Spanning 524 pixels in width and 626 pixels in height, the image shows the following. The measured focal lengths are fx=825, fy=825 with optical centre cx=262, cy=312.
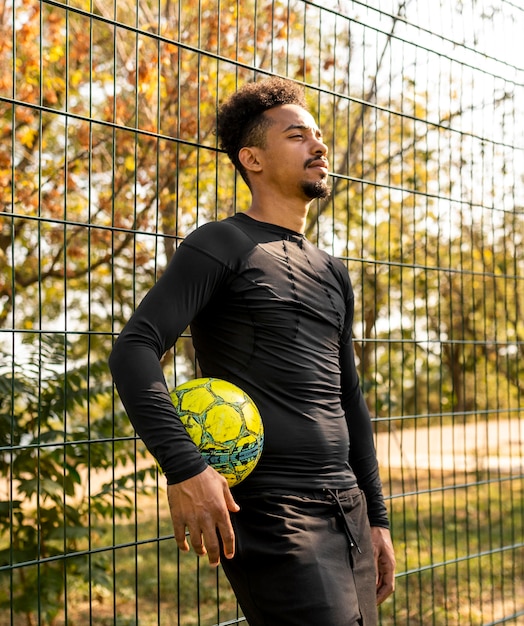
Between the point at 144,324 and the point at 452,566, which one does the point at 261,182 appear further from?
the point at 452,566

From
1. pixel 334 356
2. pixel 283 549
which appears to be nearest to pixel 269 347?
pixel 334 356

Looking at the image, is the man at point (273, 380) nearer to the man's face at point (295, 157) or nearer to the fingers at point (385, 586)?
the man's face at point (295, 157)

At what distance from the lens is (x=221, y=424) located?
205 centimetres

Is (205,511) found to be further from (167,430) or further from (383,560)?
(383,560)

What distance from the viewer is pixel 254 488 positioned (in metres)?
2.26

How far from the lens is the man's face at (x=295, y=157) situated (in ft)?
8.36

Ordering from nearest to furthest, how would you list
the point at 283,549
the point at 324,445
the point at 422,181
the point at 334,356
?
the point at 283,549 < the point at 324,445 < the point at 334,356 < the point at 422,181

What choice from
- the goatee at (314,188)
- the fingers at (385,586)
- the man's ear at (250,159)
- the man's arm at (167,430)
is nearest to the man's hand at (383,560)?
the fingers at (385,586)

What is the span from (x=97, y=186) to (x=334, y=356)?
168 inches

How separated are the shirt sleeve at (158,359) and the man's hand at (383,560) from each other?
3.55ft

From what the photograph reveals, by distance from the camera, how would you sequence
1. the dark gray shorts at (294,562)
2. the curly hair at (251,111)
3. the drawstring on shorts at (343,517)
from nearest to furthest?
the dark gray shorts at (294,562), the drawstring on shorts at (343,517), the curly hair at (251,111)

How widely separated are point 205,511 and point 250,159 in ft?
3.97

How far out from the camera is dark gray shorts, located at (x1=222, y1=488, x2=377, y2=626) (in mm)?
2195

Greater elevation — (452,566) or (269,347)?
(269,347)
